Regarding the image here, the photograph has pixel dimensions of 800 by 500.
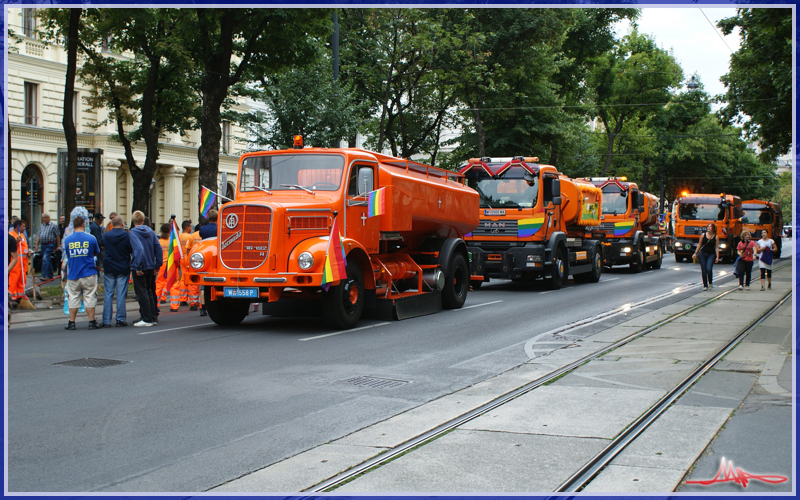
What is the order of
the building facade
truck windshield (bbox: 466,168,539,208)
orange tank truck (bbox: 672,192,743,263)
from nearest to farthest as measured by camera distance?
truck windshield (bbox: 466,168,539,208), the building facade, orange tank truck (bbox: 672,192,743,263)

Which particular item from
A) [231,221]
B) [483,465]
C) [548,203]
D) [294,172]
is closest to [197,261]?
[231,221]

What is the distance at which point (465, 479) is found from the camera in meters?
4.94

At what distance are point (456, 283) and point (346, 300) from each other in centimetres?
411

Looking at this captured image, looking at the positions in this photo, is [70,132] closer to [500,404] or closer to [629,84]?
[500,404]

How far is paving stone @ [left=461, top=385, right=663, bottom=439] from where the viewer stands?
624cm

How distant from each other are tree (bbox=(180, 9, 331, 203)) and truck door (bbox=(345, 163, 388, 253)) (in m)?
7.05

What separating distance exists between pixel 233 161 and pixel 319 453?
4249 cm

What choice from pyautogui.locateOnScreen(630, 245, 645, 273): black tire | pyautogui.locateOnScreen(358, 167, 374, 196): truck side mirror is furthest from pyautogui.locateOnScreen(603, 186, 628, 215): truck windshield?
pyautogui.locateOnScreen(358, 167, 374, 196): truck side mirror

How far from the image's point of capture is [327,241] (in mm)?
11688

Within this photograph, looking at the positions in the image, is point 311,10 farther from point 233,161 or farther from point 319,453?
point 233,161

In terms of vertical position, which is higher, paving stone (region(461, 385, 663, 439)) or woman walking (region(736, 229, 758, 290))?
woman walking (region(736, 229, 758, 290))

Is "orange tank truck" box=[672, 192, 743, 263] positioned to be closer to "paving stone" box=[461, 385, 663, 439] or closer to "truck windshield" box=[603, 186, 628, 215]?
"truck windshield" box=[603, 186, 628, 215]

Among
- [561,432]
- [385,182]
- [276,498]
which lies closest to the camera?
[276,498]

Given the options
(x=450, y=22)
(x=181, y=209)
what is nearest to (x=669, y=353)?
(x=450, y=22)
